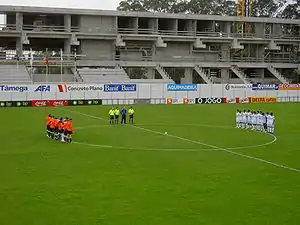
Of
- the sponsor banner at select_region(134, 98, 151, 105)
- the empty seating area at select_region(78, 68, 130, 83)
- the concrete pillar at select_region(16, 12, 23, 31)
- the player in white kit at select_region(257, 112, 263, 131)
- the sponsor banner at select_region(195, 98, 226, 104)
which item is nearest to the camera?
the player in white kit at select_region(257, 112, 263, 131)

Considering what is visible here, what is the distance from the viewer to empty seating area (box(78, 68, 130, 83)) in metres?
71.2

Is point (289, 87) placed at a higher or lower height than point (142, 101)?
higher

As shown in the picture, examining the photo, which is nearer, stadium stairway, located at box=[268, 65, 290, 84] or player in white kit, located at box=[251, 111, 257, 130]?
player in white kit, located at box=[251, 111, 257, 130]

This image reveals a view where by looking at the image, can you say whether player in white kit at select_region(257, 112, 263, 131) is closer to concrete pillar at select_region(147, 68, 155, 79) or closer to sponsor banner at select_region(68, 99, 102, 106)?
sponsor banner at select_region(68, 99, 102, 106)

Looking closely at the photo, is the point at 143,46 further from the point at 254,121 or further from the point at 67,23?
the point at 254,121

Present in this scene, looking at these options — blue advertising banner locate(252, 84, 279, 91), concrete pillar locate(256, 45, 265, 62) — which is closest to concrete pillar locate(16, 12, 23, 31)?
blue advertising banner locate(252, 84, 279, 91)

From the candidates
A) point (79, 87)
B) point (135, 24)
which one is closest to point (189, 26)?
point (135, 24)

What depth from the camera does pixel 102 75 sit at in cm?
7275

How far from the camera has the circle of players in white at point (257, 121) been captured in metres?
35.9

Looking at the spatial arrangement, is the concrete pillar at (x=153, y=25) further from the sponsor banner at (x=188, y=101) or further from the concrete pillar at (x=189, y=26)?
the sponsor banner at (x=188, y=101)

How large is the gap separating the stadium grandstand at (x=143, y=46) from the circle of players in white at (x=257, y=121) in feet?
112

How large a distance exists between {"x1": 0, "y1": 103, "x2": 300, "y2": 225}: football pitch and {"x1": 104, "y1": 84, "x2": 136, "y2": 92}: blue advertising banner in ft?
81.9

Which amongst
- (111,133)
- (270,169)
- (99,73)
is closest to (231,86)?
(99,73)

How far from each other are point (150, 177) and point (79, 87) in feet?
136
